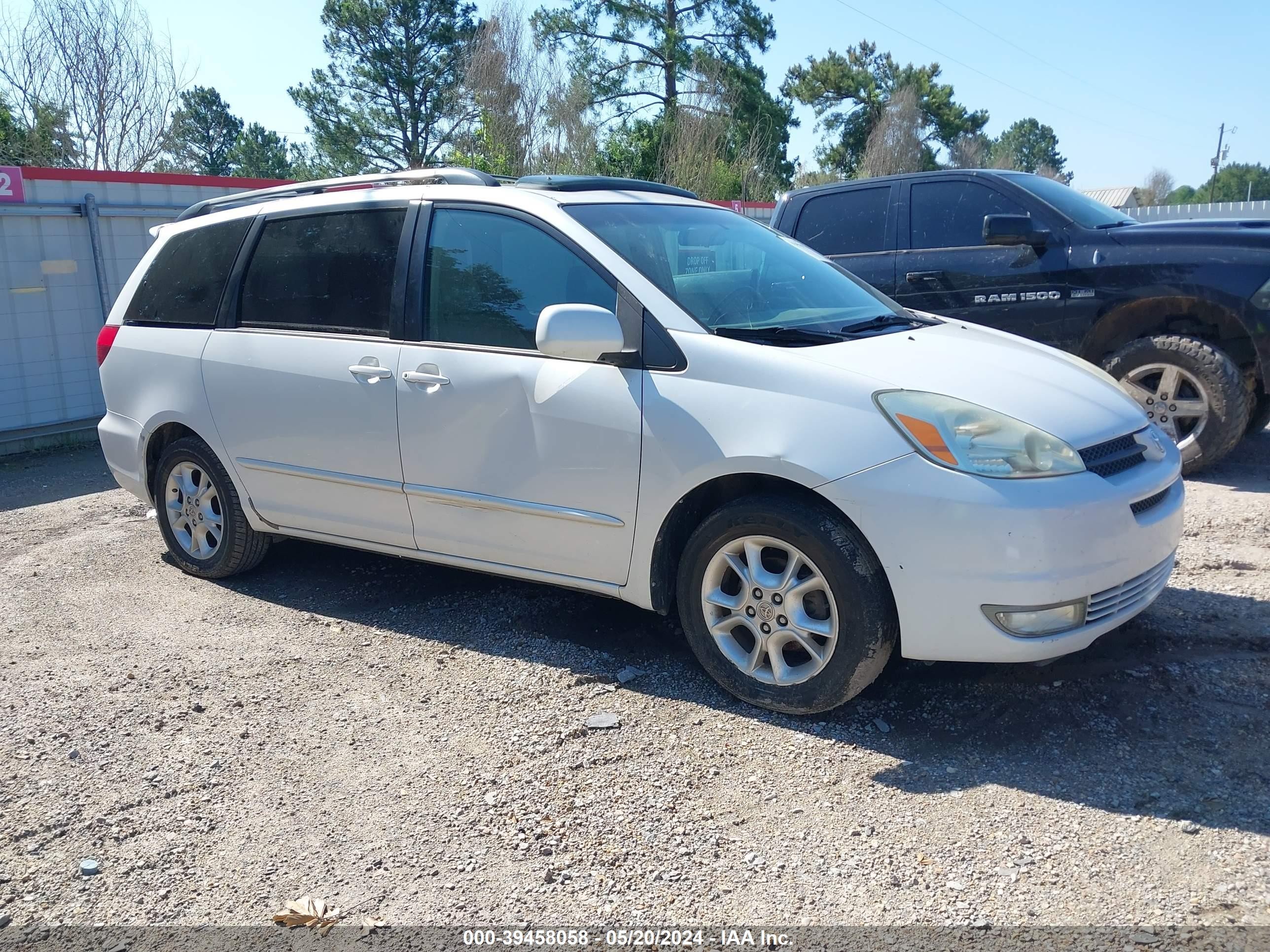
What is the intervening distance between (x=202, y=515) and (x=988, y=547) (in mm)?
3917

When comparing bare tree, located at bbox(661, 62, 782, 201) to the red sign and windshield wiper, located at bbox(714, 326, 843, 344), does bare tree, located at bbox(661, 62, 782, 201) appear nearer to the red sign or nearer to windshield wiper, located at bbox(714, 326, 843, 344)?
the red sign

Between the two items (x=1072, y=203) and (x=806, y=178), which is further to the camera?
(x=806, y=178)

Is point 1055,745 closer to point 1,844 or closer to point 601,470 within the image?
point 601,470

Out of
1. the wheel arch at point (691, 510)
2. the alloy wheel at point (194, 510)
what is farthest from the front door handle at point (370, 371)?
the wheel arch at point (691, 510)

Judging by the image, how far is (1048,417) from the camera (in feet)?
11.4

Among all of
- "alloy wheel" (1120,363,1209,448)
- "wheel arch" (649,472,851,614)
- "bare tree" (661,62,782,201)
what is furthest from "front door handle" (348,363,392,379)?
"bare tree" (661,62,782,201)

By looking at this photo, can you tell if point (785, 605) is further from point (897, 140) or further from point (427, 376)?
point (897, 140)

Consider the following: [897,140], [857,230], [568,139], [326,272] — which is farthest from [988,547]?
[897,140]

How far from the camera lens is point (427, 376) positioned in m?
4.29

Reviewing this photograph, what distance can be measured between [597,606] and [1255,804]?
2700 millimetres

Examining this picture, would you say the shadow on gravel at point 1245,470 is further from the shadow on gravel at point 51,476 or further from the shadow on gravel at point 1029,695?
the shadow on gravel at point 51,476

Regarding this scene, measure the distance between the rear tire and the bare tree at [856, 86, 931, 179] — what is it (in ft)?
139

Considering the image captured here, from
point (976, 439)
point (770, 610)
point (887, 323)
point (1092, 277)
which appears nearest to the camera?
point (976, 439)

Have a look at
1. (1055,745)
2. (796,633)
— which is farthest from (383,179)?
(1055,745)
